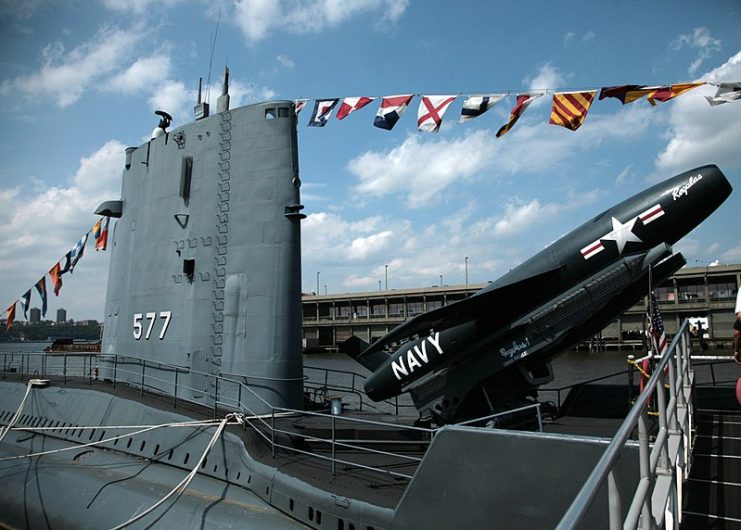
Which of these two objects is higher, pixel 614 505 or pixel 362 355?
pixel 362 355

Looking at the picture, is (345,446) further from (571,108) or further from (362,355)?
(571,108)

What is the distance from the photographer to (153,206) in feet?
36.1

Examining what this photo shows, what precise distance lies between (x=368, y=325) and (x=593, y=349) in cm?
2200

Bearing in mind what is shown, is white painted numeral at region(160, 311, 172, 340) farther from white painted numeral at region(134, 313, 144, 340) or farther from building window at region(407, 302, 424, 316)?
building window at region(407, 302, 424, 316)

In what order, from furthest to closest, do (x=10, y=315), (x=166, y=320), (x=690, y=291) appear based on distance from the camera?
(x=690, y=291)
(x=10, y=315)
(x=166, y=320)

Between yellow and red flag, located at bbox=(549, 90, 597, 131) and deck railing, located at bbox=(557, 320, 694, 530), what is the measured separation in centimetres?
519

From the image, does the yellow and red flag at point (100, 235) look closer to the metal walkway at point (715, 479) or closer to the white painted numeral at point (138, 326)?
the white painted numeral at point (138, 326)

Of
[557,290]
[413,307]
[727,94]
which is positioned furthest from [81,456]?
[413,307]

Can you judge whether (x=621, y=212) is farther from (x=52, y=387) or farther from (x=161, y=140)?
(x=52, y=387)

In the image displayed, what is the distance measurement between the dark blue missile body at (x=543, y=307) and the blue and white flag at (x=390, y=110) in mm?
3659

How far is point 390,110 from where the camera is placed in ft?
36.0

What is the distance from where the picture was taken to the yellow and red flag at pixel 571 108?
9.62 meters

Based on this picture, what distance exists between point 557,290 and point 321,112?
18.9 ft

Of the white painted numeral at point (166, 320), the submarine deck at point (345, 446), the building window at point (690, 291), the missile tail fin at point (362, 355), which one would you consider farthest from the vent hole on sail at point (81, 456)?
the building window at point (690, 291)
